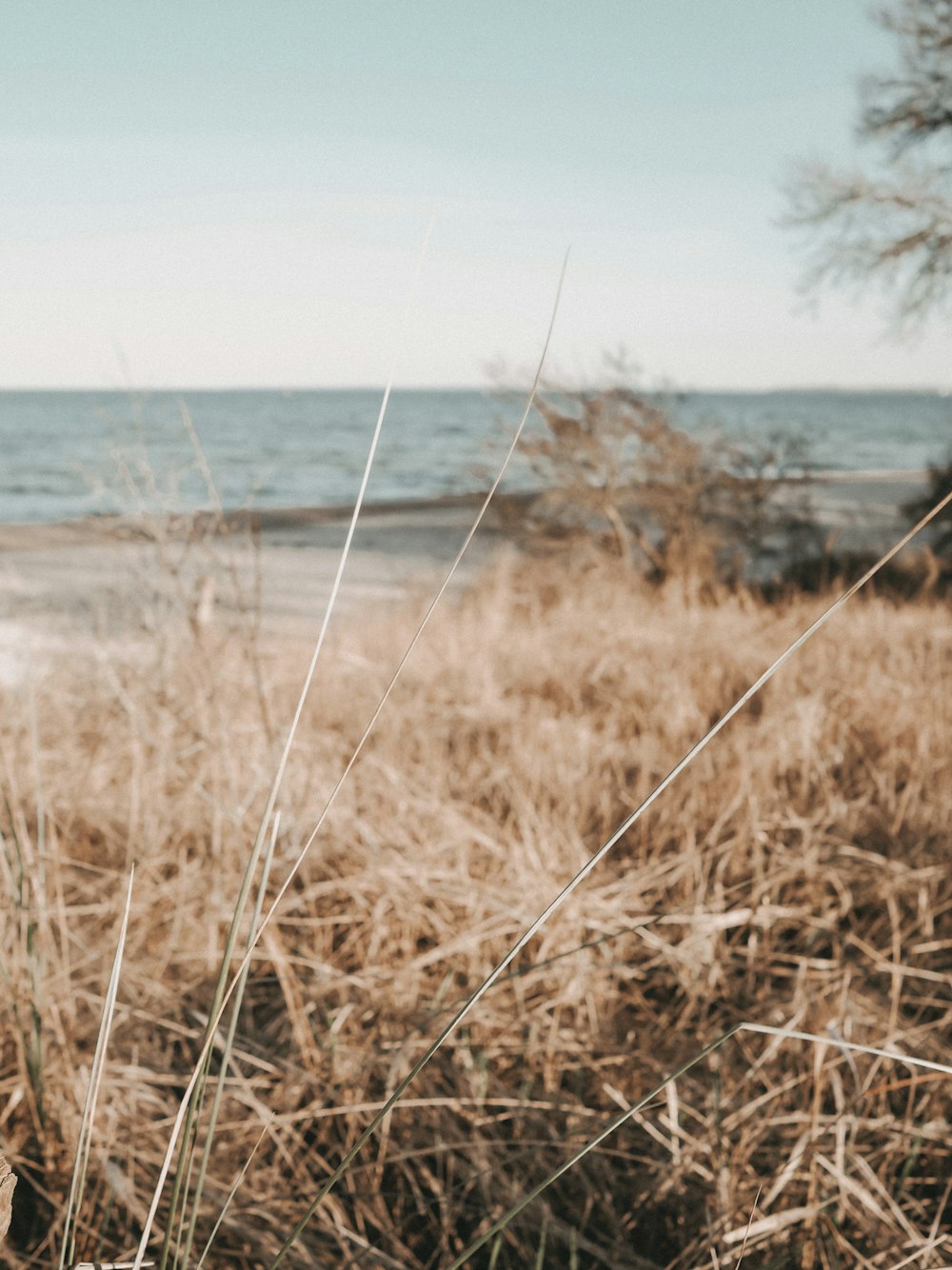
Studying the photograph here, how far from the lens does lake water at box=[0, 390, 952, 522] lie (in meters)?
1.91

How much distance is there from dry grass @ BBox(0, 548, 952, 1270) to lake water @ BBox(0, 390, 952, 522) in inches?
17.6

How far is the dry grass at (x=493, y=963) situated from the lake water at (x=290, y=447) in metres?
0.45

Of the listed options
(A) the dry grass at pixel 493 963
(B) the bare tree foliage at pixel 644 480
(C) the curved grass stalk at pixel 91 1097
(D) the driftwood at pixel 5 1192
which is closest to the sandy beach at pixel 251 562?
(A) the dry grass at pixel 493 963

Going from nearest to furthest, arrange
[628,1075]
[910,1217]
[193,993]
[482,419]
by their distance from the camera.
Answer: [910,1217] < [628,1075] < [193,993] < [482,419]

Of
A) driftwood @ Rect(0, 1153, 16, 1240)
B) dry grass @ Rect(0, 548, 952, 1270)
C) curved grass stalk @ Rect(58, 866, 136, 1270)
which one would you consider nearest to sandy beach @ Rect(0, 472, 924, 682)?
dry grass @ Rect(0, 548, 952, 1270)

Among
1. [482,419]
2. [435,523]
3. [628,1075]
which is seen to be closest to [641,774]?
[628,1075]

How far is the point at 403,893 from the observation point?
1.68 m

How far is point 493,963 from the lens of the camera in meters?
1.55

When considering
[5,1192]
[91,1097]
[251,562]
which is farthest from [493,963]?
[251,562]

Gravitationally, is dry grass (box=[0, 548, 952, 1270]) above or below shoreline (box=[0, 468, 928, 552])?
below

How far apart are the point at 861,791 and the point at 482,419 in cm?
4924

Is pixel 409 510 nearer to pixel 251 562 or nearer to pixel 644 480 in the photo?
pixel 251 562

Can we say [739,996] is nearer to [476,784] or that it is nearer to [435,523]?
[476,784]

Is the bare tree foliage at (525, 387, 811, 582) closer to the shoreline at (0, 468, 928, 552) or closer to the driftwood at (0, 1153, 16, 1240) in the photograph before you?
the shoreline at (0, 468, 928, 552)
